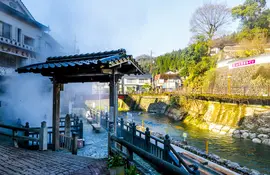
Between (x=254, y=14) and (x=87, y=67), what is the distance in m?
46.9

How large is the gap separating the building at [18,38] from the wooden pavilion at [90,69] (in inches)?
328

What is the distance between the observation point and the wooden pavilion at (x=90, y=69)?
7807mm

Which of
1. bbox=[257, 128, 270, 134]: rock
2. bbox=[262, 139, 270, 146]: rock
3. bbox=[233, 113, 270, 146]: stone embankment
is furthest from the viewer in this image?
bbox=[257, 128, 270, 134]: rock

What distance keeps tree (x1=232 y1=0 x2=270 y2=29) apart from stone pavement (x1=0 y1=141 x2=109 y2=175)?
152 ft

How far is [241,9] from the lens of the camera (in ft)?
149

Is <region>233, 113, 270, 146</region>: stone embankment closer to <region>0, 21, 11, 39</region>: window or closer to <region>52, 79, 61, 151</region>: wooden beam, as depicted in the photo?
<region>52, 79, 61, 151</region>: wooden beam

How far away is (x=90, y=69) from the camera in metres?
8.43

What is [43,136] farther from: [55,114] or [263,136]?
[263,136]

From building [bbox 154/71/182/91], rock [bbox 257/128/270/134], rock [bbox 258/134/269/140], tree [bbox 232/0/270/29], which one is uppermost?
tree [bbox 232/0/270/29]

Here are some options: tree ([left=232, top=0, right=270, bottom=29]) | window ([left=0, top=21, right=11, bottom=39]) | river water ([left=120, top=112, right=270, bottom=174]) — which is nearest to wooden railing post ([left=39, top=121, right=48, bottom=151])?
window ([left=0, top=21, right=11, bottom=39])

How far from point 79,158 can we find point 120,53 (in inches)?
182

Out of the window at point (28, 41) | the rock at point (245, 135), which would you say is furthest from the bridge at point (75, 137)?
the rock at point (245, 135)

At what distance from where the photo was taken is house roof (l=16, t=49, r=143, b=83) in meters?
7.66

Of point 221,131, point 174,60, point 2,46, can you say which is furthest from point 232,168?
point 174,60
